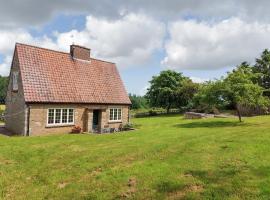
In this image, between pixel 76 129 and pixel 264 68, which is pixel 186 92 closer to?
pixel 264 68

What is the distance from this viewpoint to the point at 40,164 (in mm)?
13320

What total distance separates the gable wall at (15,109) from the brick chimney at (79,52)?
607 centimetres


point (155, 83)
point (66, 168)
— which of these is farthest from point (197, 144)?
point (155, 83)

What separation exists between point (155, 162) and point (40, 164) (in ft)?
18.6

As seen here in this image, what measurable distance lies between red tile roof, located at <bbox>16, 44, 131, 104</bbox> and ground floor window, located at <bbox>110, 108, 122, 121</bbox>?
98 centimetres

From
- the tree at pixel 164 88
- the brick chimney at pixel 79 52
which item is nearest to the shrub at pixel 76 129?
the brick chimney at pixel 79 52

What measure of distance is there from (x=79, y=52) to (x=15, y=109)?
941cm

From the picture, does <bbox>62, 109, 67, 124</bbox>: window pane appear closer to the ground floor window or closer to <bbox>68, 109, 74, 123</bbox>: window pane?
<bbox>68, 109, 74, 123</bbox>: window pane

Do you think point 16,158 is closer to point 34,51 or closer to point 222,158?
point 222,158

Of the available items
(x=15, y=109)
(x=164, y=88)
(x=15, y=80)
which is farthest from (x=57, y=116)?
(x=164, y=88)

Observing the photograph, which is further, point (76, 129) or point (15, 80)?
point (76, 129)

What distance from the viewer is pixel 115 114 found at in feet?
102

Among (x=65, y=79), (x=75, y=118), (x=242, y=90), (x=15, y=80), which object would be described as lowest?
(x=75, y=118)

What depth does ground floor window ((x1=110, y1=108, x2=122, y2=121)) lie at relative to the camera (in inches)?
1211
